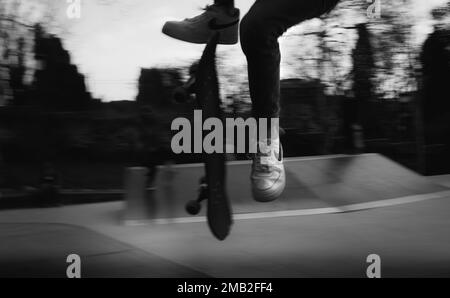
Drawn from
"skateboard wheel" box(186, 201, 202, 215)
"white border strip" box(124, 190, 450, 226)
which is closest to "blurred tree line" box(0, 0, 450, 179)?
"white border strip" box(124, 190, 450, 226)

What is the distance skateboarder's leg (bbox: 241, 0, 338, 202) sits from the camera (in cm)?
144

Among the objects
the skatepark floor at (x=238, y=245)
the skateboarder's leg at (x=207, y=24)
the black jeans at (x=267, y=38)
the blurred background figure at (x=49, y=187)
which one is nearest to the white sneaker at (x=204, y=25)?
the skateboarder's leg at (x=207, y=24)

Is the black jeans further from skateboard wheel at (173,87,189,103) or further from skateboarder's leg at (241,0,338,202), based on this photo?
skateboard wheel at (173,87,189,103)

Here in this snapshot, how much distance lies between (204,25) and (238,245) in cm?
89

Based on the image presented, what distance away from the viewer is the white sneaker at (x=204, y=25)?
1590 mm

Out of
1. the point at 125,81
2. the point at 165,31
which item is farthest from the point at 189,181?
the point at 165,31

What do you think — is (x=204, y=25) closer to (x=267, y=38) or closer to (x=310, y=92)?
(x=267, y=38)

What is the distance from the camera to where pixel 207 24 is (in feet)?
5.22

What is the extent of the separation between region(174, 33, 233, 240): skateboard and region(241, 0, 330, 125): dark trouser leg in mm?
112

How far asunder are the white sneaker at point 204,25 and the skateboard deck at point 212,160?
0.08m

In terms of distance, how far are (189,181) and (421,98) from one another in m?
1.15

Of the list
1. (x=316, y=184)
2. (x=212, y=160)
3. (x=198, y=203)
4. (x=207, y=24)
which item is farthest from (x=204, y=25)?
(x=316, y=184)

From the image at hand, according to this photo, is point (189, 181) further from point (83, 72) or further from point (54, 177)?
point (54, 177)
